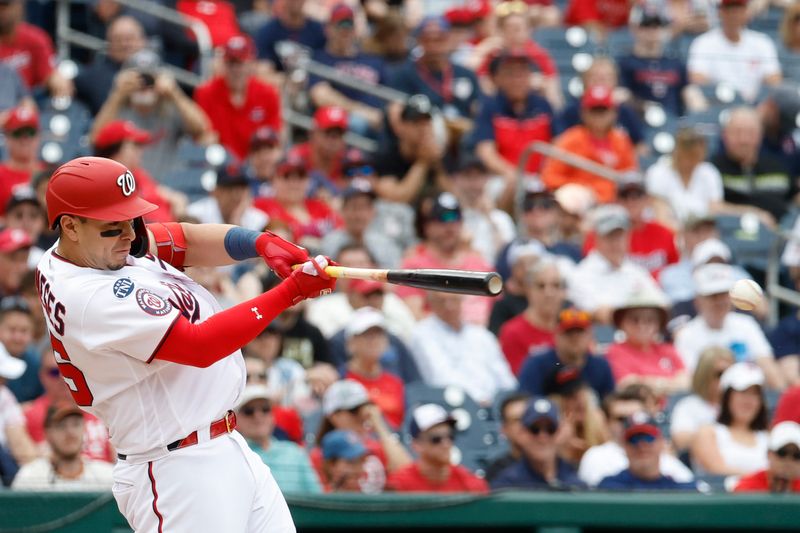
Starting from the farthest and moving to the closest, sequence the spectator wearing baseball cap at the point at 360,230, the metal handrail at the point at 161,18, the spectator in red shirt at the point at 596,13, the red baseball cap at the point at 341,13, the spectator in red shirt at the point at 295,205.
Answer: the spectator in red shirt at the point at 596,13 → the red baseball cap at the point at 341,13 → the metal handrail at the point at 161,18 → the spectator in red shirt at the point at 295,205 → the spectator wearing baseball cap at the point at 360,230

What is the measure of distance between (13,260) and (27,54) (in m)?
2.05

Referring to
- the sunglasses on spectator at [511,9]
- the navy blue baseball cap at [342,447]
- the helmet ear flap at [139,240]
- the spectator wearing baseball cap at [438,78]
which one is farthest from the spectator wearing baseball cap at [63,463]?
the sunglasses on spectator at [511,9]

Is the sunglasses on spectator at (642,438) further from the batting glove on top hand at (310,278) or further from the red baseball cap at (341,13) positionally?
the red baseball cap at (341,13)

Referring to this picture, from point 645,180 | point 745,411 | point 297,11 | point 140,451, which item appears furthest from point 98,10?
point 140,451

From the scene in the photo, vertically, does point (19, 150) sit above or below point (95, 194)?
below

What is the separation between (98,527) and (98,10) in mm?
4691

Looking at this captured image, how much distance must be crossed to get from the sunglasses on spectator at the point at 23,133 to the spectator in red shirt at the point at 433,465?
3115 millimetres

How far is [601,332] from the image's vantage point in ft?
27.0

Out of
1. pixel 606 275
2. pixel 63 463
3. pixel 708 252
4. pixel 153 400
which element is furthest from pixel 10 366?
pixel 708 252

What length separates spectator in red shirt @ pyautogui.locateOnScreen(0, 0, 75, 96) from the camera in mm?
9055

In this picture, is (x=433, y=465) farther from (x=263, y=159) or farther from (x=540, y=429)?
(x=263, y=159)

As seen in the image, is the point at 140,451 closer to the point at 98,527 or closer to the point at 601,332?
the point at 98,527

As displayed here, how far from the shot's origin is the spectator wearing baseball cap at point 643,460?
6461mm

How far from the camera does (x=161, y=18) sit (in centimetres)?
969
